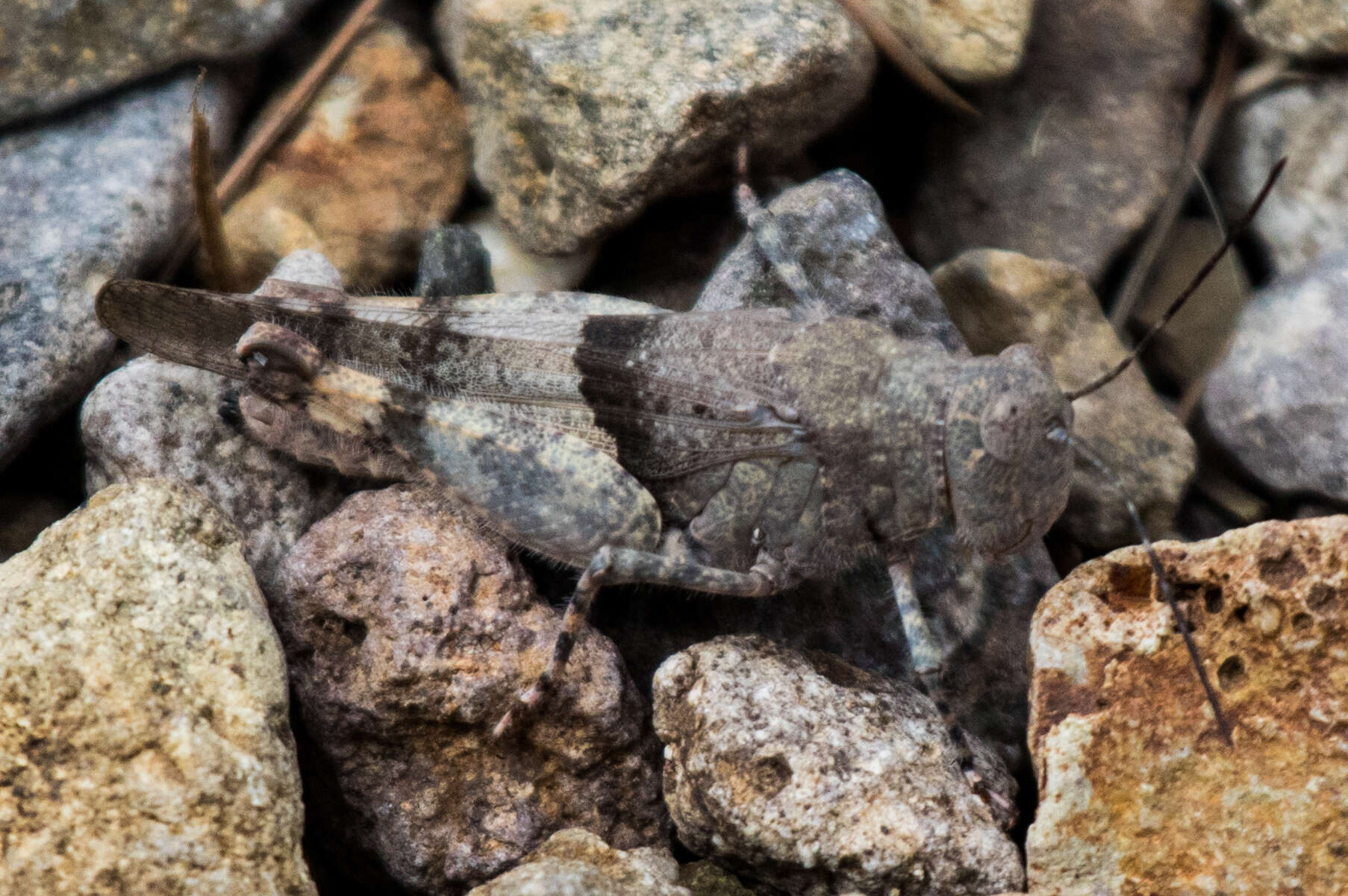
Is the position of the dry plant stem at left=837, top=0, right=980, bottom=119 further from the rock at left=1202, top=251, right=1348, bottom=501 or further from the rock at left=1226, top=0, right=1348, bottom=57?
the rock at left=1202, top=251, right=1348, bottom=501

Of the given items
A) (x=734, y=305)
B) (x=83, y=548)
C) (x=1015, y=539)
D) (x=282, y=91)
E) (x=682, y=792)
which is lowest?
(x=682, y=792)

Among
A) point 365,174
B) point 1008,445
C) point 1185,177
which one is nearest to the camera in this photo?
point 1008,445

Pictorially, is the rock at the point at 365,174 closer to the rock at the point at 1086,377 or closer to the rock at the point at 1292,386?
the rock at the point at 1086,377

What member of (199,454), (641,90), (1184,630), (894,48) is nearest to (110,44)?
(199,454)

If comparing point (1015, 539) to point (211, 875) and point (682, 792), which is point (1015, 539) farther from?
point (211, 875)

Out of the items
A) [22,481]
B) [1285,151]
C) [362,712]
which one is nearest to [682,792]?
[362,712]

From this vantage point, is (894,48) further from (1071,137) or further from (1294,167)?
(1294,167)

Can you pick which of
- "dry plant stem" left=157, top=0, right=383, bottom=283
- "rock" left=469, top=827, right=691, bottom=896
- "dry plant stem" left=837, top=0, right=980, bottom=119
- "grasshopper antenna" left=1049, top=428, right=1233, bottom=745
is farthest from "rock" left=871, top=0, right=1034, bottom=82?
"rock" left=469, top=827, right=691, bottom=896

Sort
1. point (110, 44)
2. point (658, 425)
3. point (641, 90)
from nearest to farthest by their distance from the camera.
A: point (658, 425), point (641, 90), point (110, 44)
